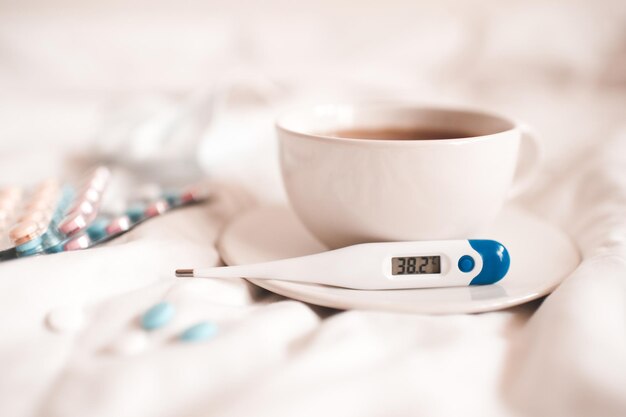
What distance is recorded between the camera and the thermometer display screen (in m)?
0.43

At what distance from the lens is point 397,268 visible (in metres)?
0.43

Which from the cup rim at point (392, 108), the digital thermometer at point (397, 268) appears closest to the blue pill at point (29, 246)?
the digital thermometer at point (397, 268)

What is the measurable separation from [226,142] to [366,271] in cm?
37

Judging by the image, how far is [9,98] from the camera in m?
0.81

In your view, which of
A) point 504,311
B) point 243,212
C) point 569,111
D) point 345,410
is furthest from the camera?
point 569,111

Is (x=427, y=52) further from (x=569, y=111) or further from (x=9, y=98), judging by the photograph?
(x=9, y=98)

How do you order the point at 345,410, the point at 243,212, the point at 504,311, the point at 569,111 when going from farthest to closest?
the point at 569,111 → the point at 243,212 → the point at 504,311 → the point at 345,410

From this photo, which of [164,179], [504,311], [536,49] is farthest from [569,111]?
[164,179]

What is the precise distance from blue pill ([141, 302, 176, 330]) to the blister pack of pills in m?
0.13

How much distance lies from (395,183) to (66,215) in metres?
0.30

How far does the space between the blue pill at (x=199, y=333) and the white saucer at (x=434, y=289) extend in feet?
0.26

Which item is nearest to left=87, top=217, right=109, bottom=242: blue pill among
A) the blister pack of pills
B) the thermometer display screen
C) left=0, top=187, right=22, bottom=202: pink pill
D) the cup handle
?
the blister pack of pills

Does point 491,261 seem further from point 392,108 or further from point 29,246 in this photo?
point 29,246

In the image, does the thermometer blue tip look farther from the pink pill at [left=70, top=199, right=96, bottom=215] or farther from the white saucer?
the pink pill at [left=70, top=199, right=96, bottom=215]
